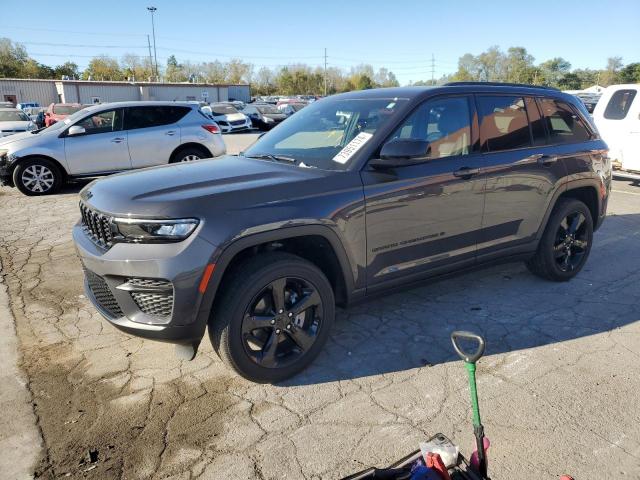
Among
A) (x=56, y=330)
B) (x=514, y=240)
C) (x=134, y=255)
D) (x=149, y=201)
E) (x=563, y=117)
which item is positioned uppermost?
(x=563, y=117)

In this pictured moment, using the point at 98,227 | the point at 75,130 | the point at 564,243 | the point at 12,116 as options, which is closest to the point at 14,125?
the point at 12,116

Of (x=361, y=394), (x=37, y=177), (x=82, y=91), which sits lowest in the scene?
(x=361, y=394)

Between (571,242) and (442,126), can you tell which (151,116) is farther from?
(571,242)

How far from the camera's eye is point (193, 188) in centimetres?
297

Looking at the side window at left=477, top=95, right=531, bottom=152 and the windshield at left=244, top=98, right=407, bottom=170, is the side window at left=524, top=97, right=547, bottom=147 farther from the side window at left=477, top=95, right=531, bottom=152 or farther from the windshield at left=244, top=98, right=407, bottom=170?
the windshield at left=244, top=98, right=407, bottom=170

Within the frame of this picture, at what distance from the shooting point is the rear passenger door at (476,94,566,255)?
399 centimetres

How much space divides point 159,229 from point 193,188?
14.6 inches

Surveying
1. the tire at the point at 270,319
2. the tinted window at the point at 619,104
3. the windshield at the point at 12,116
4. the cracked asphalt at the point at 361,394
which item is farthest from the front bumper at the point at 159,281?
the windshield at the point at 12,116

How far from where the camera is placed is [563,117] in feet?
15.3

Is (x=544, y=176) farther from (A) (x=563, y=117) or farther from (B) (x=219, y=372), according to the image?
(B) (x=219, y=372)

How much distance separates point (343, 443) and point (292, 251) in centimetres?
124

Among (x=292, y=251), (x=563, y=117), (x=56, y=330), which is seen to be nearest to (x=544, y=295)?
(x=563, y=117)

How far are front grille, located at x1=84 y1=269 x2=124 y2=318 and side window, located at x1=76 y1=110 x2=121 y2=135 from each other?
7.01 meters

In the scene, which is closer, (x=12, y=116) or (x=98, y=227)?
(x=98, y=227)
